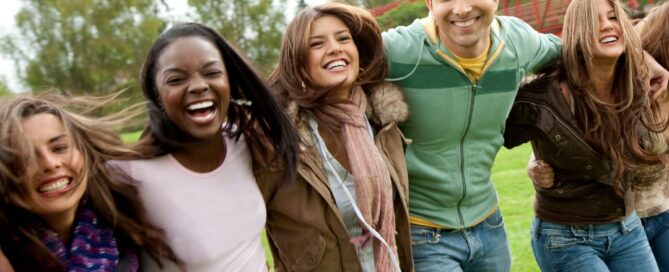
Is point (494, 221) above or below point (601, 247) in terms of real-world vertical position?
above

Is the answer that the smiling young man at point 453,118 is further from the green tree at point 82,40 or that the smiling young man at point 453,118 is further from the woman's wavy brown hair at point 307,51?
the green tree at point 82,40

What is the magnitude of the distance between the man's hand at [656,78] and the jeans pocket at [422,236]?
122 cm

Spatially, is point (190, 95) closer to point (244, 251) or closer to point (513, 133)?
point (244, 251)

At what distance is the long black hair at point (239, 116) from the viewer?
2186 mm

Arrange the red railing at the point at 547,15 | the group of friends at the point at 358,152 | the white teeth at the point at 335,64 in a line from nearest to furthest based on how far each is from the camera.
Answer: the group of friends at the point at 358,152
the white teeth at the point at 335,64
the red railing at the point at 547,15

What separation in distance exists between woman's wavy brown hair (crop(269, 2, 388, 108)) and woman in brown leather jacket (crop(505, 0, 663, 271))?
0.74 m

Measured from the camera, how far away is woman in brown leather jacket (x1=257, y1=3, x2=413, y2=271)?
2.44 m

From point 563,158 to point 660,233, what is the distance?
2.36 ft

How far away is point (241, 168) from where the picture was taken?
2361 millimetres

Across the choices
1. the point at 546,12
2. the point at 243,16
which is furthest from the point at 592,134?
the point at 243,16

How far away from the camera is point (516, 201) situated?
6.77 m

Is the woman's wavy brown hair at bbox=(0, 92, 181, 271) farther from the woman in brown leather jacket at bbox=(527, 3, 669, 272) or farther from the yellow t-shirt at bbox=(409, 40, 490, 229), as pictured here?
the woman in brown leather jacket at bbox=(527, 3, 669, 272)

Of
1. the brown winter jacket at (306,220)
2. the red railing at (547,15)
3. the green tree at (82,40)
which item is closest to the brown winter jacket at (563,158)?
the brown winter jacket at (306,220)

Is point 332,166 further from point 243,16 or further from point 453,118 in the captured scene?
point 243,16
